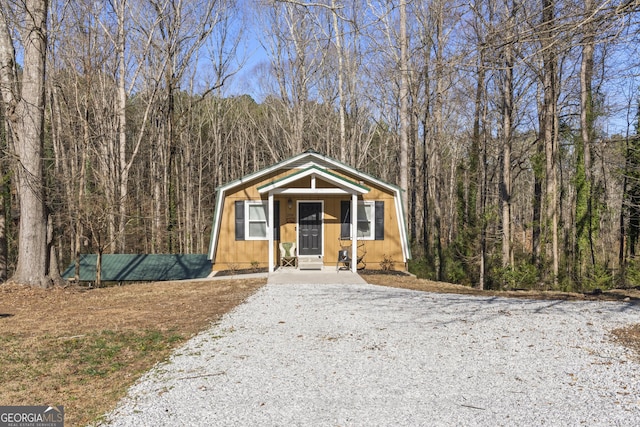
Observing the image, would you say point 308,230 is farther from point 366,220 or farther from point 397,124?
point 397,124

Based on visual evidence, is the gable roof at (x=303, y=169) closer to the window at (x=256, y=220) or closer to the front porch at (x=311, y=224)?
the front porch at (x=311, y=224)

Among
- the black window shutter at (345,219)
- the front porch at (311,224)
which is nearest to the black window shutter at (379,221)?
the front porch at (311,224)

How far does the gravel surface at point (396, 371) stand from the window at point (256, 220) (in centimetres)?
620

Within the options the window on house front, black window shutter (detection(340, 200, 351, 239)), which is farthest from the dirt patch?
the window on house front

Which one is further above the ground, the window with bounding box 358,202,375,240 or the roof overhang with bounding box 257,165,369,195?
the roof overhang with bounding box 257,165,369,195

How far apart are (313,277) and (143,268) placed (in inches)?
251

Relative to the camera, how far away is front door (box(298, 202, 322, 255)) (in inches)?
581

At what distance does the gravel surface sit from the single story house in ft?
20.3

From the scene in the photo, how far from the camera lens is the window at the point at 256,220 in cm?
1466

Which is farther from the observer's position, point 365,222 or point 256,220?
point 365,222

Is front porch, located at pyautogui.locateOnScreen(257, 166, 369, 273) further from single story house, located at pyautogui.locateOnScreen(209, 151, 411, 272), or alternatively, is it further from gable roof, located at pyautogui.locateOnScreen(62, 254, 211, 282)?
gable roof, located at pyautogui.locateOnScreen(62, 254, 211, 282)

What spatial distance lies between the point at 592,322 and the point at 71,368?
7.27 meters

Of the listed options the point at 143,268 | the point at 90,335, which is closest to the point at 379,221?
the point at 143,268

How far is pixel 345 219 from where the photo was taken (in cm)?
1479
